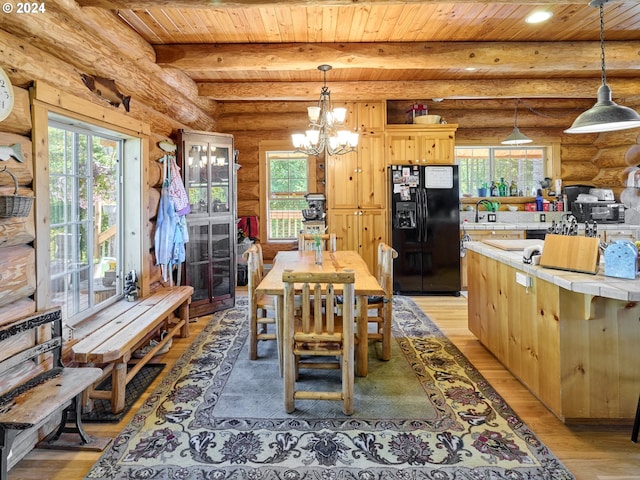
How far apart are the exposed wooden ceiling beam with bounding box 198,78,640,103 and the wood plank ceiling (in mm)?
100

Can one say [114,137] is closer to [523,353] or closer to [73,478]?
[73,478]

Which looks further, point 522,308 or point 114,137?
point 114,137

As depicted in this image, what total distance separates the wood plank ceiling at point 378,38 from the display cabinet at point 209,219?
0.83 m

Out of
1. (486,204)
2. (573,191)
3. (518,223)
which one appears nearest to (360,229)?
(486,204)

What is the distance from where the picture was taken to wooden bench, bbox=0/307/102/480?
5.32 feet

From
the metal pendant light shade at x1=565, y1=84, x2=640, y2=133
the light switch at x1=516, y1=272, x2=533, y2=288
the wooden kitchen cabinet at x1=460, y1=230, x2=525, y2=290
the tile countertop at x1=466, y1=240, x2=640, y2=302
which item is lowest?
the light switch at x1=516, y1=272, x2=533, y2=288

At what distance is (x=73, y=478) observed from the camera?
6.03ft

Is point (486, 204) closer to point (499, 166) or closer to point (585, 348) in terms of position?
point (499, 166)

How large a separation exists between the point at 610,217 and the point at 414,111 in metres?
3.15

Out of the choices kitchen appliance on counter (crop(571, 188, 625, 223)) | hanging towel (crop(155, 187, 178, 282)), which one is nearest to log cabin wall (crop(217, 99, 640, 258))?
kitchen appliance on counter (crop(571, 188, 625, 223))

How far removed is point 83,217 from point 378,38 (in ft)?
10.0

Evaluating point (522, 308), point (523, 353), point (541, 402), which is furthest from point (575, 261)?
point (541, 402)

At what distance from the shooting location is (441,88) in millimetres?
5078

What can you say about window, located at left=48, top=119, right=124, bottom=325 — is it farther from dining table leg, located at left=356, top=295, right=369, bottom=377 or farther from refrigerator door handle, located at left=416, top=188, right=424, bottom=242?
refrigerator door handle, located at left=416, top=188, right=424, bottom=242
